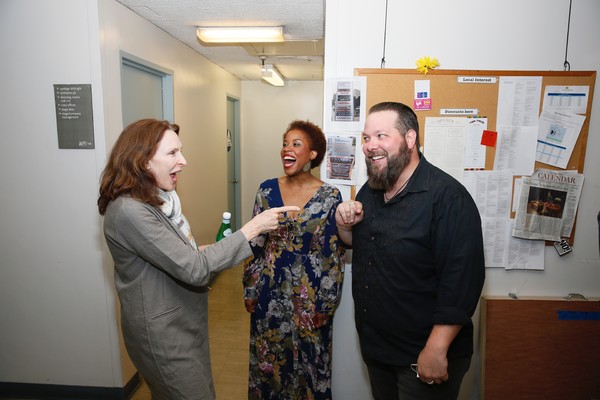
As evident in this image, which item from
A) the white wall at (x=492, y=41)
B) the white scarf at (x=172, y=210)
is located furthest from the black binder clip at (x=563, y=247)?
the white scarf at (x=172, y=210)

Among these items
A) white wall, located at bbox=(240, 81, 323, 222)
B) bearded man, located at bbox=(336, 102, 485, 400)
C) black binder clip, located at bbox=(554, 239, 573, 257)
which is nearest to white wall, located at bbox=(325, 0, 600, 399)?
black binder clip, located at bbox=(554, 239, 573, 257)

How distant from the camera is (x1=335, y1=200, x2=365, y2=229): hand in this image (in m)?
1.64

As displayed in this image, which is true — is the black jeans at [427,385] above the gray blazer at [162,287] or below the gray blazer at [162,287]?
below

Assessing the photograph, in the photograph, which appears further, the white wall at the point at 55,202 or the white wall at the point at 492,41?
the white wall at the point at 55,202

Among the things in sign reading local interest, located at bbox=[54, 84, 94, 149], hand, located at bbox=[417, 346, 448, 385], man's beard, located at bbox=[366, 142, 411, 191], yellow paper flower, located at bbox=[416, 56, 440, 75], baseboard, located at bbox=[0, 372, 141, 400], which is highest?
yellow paper flower, located at bbox=[416, 56, 440, 75]

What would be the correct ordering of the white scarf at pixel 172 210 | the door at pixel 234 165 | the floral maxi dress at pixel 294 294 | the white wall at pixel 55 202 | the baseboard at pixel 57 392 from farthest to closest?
the door at pixel 234 165, the baseboard at pixel 57 392, the white wall at pixel 55 202, the floral maxi dress at pixel 294 294, the white scarf at pixel 172 210

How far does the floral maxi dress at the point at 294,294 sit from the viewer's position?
1.97 meters

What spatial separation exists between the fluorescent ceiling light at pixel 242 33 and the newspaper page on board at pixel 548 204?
225 cm

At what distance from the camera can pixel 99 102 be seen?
2.31 metres

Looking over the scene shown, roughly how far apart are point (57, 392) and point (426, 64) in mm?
3124

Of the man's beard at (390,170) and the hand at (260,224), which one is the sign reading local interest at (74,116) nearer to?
the hand at (260,224)

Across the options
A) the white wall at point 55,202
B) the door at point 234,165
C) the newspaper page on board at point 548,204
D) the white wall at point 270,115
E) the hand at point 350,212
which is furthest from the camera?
the white wall at point 270,115

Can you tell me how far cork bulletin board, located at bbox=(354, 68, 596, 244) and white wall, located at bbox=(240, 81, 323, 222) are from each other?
159 inches

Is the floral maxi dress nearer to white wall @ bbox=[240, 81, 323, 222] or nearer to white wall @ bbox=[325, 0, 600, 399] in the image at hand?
white wall @ bbox=[325, 0, 600, 399]
